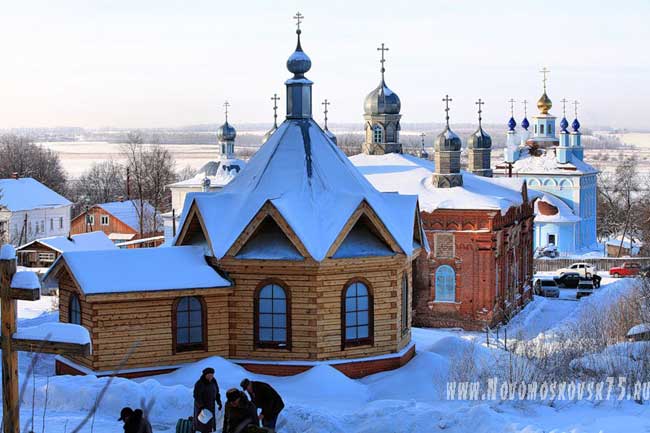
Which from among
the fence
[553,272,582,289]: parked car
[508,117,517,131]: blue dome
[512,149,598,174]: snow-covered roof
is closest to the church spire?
[553,272,582,289]: parked car

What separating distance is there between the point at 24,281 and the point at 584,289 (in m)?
36.3

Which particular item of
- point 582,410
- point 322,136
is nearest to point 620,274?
point 322,136

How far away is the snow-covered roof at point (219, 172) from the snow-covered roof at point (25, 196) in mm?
8848

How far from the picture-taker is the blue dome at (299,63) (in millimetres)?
23547

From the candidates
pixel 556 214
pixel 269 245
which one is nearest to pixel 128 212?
pixel 556 214

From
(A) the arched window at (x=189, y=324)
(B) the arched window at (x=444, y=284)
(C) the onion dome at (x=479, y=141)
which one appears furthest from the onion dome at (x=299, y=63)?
(C) the onion dome at (x=479, y=141)

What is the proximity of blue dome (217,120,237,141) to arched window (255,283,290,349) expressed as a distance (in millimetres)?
37832

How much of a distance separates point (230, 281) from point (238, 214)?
58.3 inches

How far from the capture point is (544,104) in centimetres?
7719

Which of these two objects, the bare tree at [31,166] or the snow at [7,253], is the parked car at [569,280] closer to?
the snow at [7,253]

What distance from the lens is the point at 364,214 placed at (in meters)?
20.8

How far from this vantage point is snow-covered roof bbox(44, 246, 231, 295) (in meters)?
19.5

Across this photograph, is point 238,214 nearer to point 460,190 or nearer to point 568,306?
point 460,190

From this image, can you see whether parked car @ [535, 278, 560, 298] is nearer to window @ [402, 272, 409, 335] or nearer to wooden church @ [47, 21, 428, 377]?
window @ [402, 272, 409, 335]
